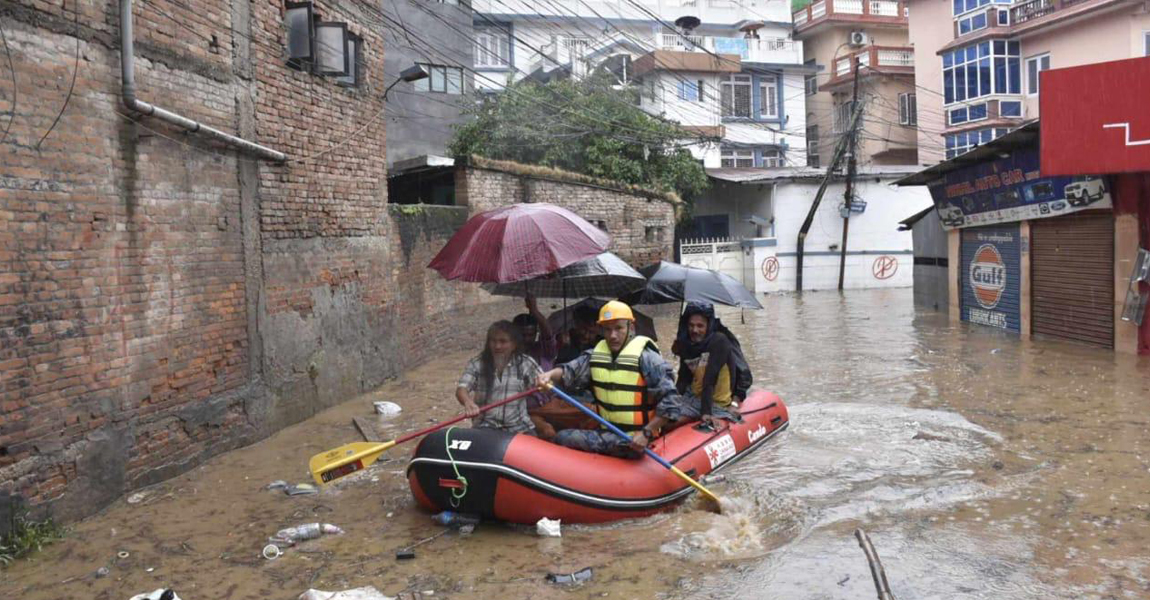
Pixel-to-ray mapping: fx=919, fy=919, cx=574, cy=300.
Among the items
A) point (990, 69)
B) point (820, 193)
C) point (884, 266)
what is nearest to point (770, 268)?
point (820, 193)

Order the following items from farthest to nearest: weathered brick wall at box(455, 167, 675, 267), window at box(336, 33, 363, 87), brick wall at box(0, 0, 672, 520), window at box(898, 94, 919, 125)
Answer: window at box(898, 94, 919, 125), weathered brick wall at box(455, 167, 675, 267), window at box(336, 33, 363, 87), brick wall at box(0, 0, 672, 520)

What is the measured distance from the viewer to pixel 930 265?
71.4ft

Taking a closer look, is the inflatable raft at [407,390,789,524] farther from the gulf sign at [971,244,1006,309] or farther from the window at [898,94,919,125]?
the window at [898,94,919,125]

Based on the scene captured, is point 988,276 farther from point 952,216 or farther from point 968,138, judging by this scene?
point 968,138

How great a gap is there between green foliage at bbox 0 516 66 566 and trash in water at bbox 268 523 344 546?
54.5 inches

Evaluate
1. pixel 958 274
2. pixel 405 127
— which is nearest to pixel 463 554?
pixel 958 274

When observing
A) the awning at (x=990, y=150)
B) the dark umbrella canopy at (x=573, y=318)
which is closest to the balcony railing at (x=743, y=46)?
the awning at (x=990, y=150)

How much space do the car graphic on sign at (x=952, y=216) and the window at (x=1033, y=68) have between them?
1209 cm

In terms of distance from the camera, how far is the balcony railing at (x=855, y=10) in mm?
36219

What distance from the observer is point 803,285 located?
30.4 metres

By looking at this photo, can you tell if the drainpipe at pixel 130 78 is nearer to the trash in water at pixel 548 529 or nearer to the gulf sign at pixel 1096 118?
the trash in water at pixel 548 529

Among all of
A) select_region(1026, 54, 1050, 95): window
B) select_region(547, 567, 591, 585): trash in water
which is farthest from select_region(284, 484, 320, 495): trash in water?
select_region(1026, 54, 1050, 95): window

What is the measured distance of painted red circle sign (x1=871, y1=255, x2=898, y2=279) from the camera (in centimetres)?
3053

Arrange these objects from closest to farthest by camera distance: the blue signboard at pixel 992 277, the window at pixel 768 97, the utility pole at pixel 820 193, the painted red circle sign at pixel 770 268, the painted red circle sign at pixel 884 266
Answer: the blue signboard at pixel 992 277, the utility pole at pixel 820 193, the painted red circle sign at pixel 770 268, the painted red circle sign at pixel 884 266, the window at pixel 768 97
